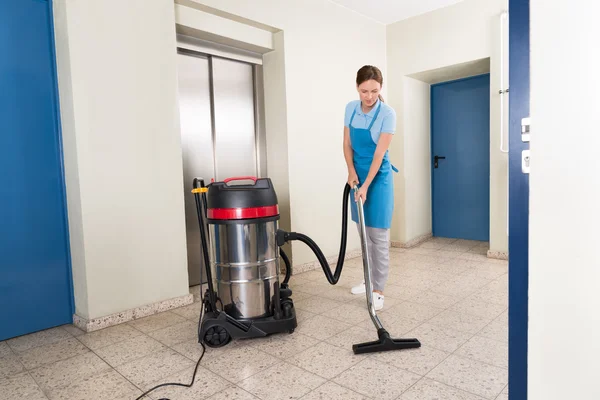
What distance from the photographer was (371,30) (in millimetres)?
4156

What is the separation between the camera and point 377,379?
Answer: 166 centimetres

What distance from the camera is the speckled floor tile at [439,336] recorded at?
6.43ft

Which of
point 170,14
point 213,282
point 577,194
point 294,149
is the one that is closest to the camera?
point 577,194

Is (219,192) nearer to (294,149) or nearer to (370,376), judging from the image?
(370,376)

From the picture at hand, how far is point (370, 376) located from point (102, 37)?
2221 mm

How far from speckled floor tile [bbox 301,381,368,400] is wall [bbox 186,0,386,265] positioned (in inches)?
72.5

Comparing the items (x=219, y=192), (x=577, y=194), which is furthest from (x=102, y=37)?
(x=577, y=194)

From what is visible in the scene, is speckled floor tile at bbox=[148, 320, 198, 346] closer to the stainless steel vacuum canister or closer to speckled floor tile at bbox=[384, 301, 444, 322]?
the stainless steel vacuum canister

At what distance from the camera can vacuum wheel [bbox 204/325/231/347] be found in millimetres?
1968

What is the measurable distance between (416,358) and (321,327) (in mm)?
571

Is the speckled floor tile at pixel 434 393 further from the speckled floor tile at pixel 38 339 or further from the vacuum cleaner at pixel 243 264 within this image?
the speckled floor tile at pixel 38 339

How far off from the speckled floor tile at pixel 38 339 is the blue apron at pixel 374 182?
5.99 feet

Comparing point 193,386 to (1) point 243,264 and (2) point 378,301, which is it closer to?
(1) point 243,264

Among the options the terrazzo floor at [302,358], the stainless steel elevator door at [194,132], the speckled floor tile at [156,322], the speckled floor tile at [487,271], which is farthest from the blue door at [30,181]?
the speckled floor tile at [487,271]
